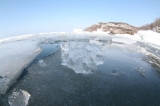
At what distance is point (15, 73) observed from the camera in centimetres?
698

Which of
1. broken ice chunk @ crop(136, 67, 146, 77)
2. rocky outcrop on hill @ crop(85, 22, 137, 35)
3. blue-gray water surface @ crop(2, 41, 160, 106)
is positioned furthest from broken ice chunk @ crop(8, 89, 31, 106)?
rocky outcrop on hill @ crop(85, 22, 137, 35)

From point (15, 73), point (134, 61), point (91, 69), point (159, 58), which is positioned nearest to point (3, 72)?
point (15, 73)

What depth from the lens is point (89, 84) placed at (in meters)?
5.95

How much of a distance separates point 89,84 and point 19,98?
9.44 feet

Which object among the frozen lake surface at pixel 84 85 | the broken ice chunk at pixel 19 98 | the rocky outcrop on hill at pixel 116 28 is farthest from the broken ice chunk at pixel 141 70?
the rocky outcrop on hill at pixel 116 28

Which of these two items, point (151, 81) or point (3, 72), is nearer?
point (151, 81)

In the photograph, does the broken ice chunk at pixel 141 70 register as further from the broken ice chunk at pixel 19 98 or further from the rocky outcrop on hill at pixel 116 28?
the rocky outcrop on hill at pixel 116 28

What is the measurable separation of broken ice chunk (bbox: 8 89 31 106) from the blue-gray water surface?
0.51ft

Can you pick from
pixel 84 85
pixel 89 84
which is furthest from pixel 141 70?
pixel 84 85

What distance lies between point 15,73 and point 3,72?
0.74 metres

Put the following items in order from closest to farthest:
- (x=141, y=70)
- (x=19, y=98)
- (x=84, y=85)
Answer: (x=19, y=98) → (x=84, y=85) → (x=141, y=70)

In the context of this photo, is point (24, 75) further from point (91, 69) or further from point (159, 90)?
point (159, 90)

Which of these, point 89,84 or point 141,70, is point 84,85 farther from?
point 141,70

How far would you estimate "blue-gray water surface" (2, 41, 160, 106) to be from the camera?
4.84 metres
